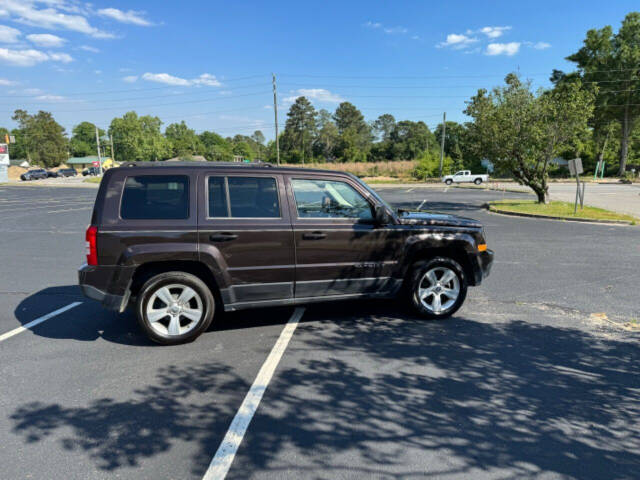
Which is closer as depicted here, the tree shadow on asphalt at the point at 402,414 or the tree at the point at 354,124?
the tree shadow on asphalt at the point at 402,414

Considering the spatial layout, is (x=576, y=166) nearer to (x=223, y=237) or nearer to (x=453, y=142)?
(x=223, y=237)

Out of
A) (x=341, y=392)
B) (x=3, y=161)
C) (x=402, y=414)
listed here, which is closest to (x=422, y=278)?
(x=341, y=392)

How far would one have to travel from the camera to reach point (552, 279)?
279 inches

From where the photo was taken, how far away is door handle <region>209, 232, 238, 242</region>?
4.34 m

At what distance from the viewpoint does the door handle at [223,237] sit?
434cm

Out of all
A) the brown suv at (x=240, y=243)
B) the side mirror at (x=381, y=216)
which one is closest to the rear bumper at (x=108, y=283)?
the brown suv at (x=240, y=243)

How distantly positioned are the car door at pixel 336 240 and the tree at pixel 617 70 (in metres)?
57.0

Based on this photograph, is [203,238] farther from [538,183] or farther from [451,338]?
[538,183]

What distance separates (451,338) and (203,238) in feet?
9.46

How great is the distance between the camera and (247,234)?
14.5 ft

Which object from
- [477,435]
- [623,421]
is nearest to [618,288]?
[623,421]

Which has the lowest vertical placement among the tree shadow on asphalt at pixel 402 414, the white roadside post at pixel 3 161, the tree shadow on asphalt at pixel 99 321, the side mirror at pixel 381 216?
the tree shadow on asphalt at pixel 402 414

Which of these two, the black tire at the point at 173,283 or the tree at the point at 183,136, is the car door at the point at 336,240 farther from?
the tree at the point at 183,136

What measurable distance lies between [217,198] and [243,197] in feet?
0.90
